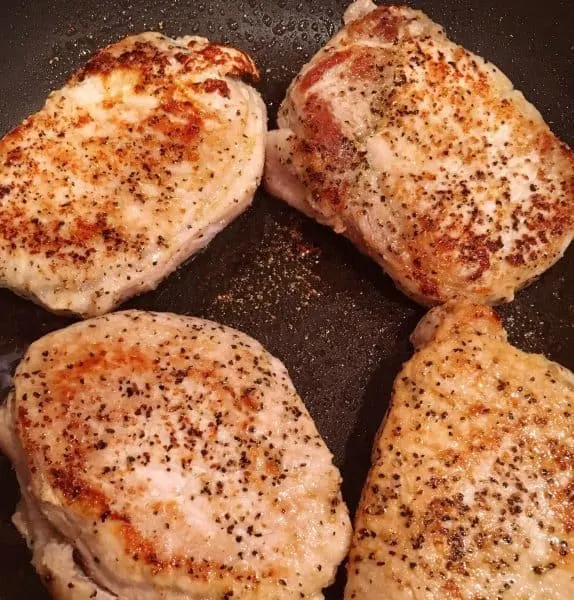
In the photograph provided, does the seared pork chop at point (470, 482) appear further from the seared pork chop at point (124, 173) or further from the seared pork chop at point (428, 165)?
the seared pork chop at point (124, 173)

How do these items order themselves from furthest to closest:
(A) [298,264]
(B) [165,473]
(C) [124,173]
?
(A) [298,264] < (C) [124,173] < (B) [165,473]

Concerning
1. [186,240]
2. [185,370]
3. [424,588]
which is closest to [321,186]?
[186,240]

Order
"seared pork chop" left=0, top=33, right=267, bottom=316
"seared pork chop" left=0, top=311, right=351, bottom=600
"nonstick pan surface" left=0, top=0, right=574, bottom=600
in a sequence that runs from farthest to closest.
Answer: "nonstick pan surface" left=0, top=0, right=574, bottom=600
"seared pork chop" left=0, top=33, right=267, bottom=316
"seared pork chop" left=0, top=311, right=351, bottom=600

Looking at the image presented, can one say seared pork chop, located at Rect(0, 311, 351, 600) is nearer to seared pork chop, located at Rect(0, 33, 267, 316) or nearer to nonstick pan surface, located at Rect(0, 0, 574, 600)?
seared pork chop, located at Rect(0, 33, 267, 316)

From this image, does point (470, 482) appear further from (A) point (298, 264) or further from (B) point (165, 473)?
(A) point (298, 264)

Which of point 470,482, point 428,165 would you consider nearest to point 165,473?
point 470,482

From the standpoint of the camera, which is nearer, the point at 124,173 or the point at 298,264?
the point at 124,173

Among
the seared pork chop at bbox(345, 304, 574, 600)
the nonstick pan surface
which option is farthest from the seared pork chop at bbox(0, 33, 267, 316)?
the seared pork chop at bbox(345, 304, 574, 600)

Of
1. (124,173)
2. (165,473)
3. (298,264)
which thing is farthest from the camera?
(298,264)
